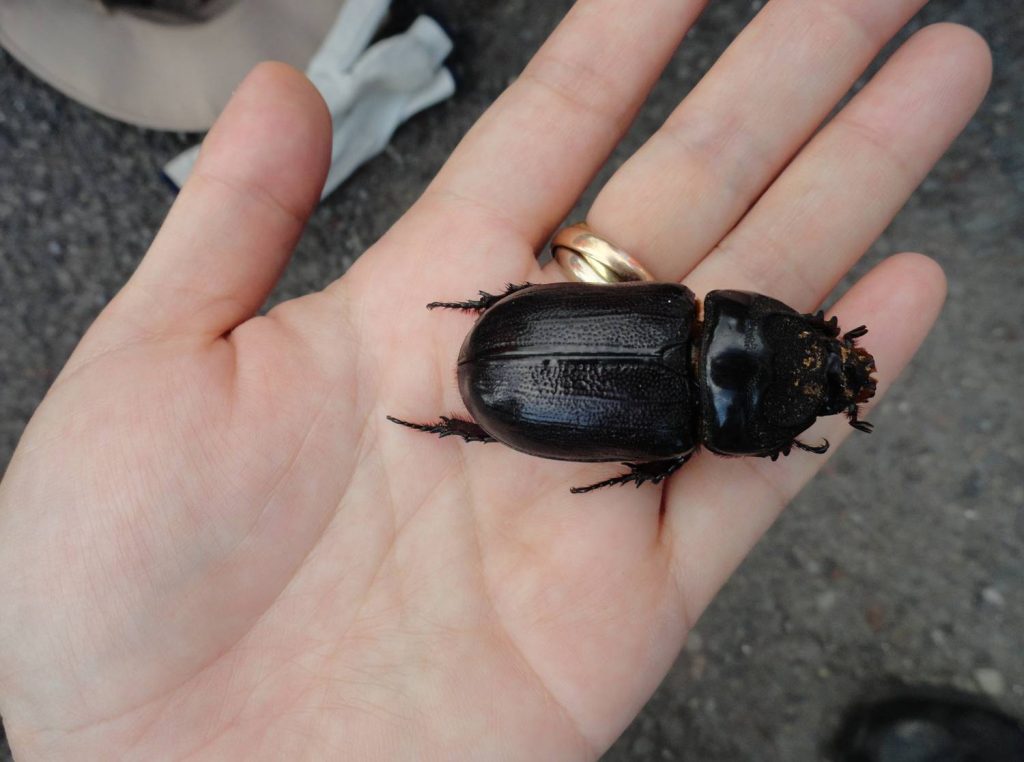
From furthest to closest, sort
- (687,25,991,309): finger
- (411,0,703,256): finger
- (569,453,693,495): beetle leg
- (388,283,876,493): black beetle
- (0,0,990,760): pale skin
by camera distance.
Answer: (411,0,703,256): finger, (687,25,991,309): finger, (569,453,693,495): beetle leg, (388,283,876,493): black beetle, (0,0,990,760): pale skin

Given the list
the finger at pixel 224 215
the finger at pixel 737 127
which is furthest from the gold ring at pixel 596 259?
the finger at pixel 224 215

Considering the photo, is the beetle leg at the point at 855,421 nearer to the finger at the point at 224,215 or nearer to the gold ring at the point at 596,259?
the gold ring at the point at 596,259

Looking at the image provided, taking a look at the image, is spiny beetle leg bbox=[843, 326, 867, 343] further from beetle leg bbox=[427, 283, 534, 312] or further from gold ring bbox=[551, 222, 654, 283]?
beetle leg bbox=[427, 283, 534, 312]

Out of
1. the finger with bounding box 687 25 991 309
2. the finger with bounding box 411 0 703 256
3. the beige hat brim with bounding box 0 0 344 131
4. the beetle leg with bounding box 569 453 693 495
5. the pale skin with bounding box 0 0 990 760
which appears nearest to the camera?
the pale skin with bounding box 0 0 990 760

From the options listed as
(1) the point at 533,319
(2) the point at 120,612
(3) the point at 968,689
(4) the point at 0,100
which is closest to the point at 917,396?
(3) the point at 968,689

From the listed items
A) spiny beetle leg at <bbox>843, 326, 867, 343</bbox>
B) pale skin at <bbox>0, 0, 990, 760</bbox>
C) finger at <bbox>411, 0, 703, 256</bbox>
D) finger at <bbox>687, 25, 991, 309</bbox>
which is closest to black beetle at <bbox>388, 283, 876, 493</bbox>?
spiny beetle leg at <bbox>843, 326, 867, 343</bbox>

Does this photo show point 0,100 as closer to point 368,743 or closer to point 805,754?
point 368,743

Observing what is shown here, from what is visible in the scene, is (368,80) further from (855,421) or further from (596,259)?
(855,421)
